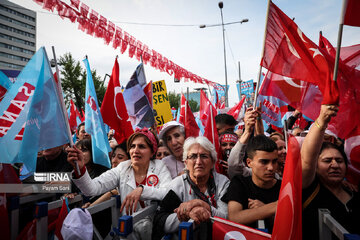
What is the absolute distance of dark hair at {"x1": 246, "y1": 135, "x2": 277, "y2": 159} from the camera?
2291 millimetres

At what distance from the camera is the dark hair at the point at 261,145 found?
90.2 inches

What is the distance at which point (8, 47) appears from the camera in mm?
78500

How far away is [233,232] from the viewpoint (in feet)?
5.54

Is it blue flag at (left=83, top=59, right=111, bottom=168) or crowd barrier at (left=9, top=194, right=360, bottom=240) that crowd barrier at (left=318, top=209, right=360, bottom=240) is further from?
blue flag at (left=83, top=59, right=111, bottom=168)

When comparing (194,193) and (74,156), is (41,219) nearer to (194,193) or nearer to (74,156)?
(74,156)

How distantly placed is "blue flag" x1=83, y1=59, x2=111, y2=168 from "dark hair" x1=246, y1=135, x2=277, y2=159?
2089mm

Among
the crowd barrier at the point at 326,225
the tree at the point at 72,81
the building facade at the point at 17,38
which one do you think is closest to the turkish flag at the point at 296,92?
the crowd barrier at the point at 326,225

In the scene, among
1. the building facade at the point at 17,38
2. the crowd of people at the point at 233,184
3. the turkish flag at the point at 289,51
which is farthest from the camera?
the building facade at the point at 17,38

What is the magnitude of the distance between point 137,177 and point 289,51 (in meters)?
2.22

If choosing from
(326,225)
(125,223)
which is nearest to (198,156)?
(125,223)

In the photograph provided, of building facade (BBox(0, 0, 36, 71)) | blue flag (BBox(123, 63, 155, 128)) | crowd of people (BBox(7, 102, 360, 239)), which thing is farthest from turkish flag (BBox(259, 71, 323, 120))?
building facade (BBox(0, 0, 36, 71))

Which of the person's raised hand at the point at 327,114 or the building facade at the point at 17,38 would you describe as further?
the building facade at the point at 17,38

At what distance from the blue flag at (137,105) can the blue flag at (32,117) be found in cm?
220

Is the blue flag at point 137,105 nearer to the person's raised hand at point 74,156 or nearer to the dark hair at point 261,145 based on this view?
the person's raised hand at point 74,156
